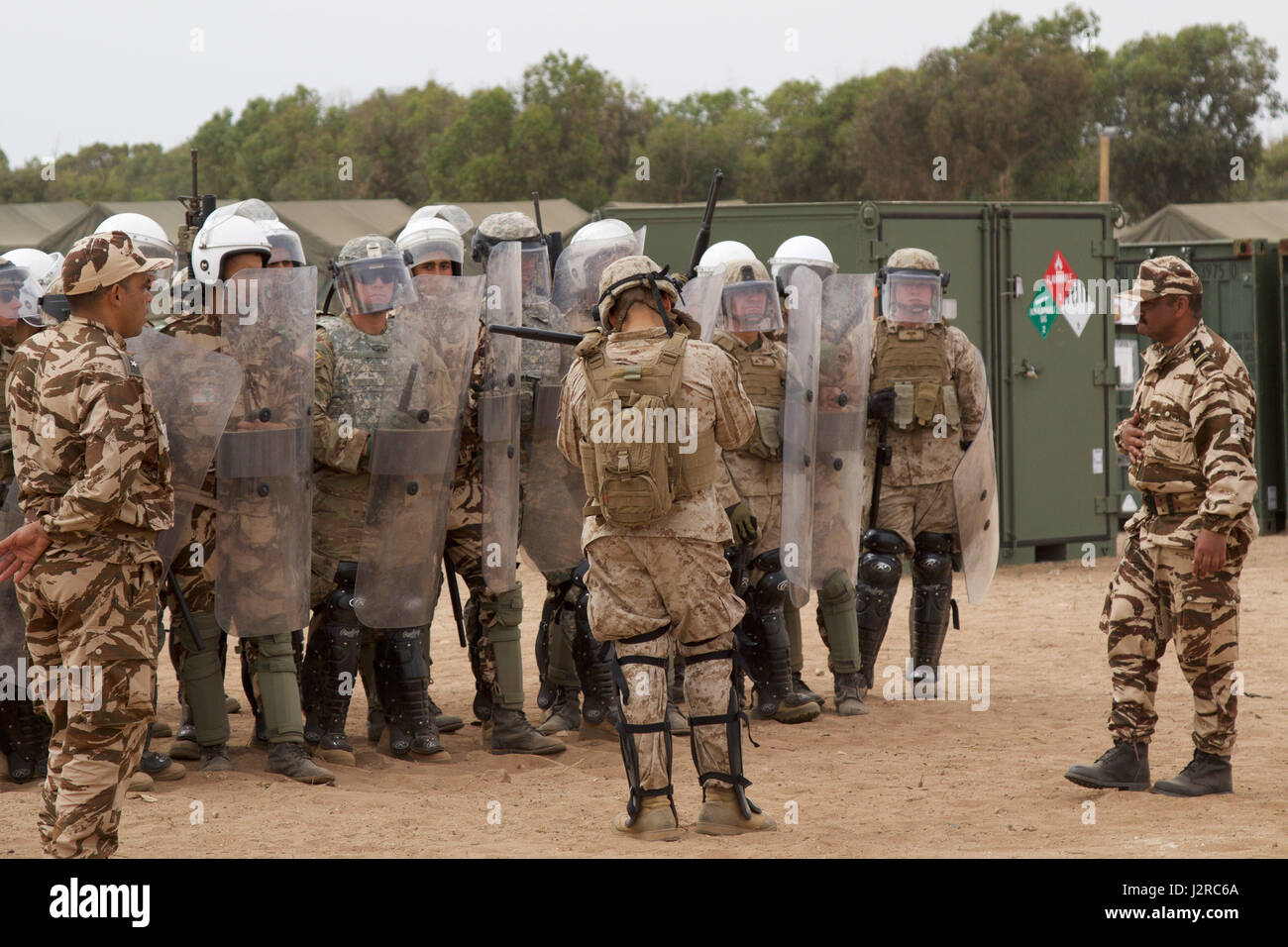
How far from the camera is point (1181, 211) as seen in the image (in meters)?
22.1

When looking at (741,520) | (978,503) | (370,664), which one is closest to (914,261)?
(978,503)

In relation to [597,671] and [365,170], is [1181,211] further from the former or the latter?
[365,170]

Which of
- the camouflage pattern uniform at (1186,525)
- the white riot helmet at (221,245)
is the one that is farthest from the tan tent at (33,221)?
the camouflage pattern uniform at (1186,525)

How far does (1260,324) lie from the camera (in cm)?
1413

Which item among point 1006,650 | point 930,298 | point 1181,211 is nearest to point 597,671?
point 930,298

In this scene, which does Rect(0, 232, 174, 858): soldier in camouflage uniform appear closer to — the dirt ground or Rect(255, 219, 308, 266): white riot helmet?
the dirt ground

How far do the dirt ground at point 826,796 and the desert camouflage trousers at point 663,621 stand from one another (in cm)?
32

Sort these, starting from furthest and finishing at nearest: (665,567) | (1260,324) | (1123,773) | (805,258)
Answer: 1. (1260,324)
2. (805,258)
3. (1123,773)
4. (665,567)

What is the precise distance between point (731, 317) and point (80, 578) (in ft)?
11.2

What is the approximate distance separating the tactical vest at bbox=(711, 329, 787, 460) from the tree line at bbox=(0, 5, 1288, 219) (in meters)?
25.2

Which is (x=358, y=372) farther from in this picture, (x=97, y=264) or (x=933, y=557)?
(x=933, y=557)

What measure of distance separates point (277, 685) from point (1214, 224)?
64.2 feet

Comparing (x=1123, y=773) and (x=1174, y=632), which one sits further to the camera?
(x=1123, y=773)

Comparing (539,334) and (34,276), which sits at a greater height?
(34,276)
